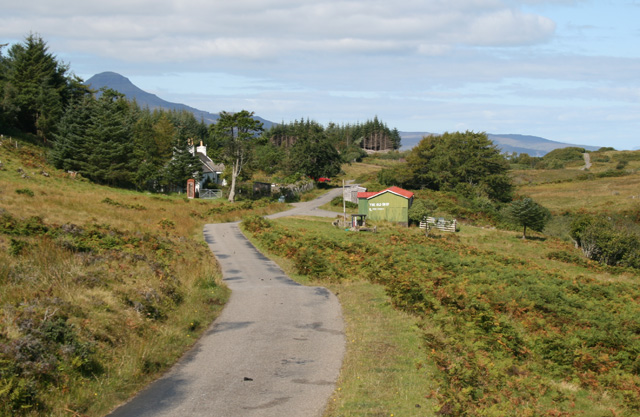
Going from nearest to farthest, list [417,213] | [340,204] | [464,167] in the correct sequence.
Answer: [417,213], [340,204], [464,167]

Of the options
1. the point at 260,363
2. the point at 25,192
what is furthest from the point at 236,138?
the point at 260,363

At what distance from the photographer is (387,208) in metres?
→ 56.9

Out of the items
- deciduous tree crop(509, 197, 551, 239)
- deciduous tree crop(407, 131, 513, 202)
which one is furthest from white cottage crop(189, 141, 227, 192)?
deciduous tree crop(509, 197, 551, 239)

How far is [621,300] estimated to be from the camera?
77.8 ft

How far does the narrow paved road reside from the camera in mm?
8734

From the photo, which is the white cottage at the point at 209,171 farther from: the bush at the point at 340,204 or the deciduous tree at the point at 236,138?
the bush at the point at 340,204

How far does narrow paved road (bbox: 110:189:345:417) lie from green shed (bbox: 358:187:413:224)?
126 ft

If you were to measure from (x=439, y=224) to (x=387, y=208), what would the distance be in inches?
239

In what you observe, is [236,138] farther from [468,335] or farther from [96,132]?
[468,335]

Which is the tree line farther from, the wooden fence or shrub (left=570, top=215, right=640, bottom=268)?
shrub (left=570, top=215, right=640, bottom=268)

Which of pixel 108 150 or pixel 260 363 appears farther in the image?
pixel 108 150

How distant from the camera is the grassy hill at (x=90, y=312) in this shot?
8438mm

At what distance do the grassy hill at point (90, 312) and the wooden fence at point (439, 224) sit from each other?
35477 millimetres

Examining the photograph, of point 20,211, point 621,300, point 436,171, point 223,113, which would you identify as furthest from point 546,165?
point 20,211
